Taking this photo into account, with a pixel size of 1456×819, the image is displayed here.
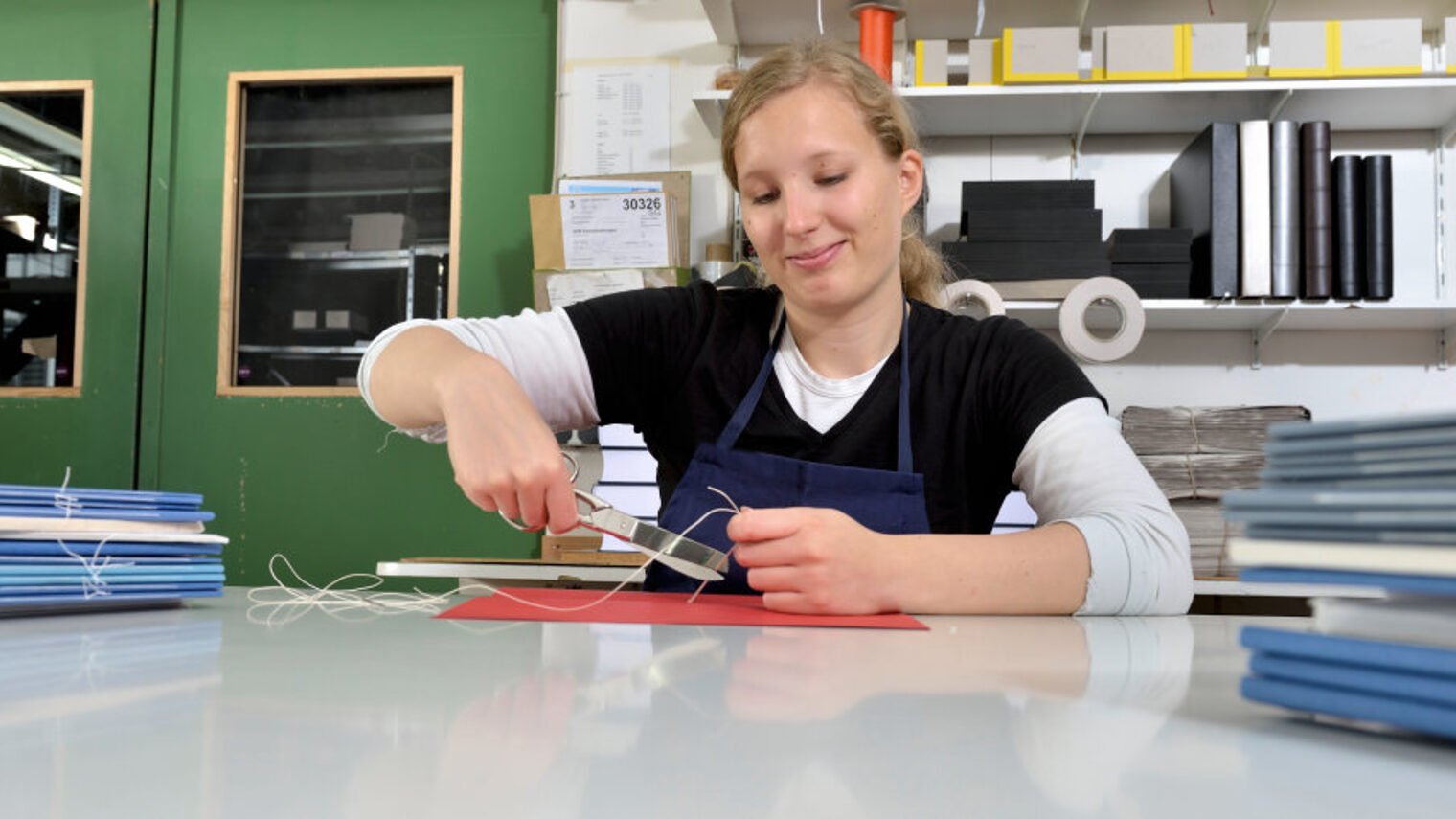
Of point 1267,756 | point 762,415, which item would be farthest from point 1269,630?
point 762,415

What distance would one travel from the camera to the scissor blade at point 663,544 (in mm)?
954

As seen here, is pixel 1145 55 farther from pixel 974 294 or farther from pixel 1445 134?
pixel 1445 134

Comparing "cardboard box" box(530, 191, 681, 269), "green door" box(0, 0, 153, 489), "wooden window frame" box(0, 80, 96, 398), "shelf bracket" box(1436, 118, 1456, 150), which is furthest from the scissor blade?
"wooden window frame" box(0, 80, 96, 398)

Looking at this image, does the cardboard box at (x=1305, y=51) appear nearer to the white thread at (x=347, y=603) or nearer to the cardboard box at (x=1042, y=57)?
Answer: the cardboard box at (x=1042, y=57)

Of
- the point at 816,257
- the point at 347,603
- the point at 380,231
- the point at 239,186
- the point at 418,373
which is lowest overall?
the point at 347,603

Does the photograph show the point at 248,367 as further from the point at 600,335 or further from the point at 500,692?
the point at 500,692

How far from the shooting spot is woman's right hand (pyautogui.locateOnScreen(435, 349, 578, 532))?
0.97 m

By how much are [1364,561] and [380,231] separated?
314cm

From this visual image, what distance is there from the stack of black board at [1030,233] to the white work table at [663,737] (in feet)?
6.03

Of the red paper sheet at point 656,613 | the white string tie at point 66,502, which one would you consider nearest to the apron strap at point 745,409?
the red paper sheet at point 656,613

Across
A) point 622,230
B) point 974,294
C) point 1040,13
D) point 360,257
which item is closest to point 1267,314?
point 974,294

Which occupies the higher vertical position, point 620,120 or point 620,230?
point 620,120

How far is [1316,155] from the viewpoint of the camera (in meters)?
2.39

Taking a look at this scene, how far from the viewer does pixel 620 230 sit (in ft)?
8.79
